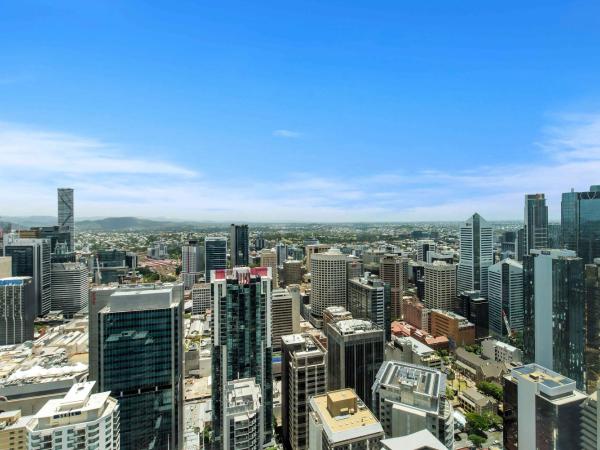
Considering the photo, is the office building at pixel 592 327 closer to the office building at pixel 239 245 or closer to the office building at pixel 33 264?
the office building at pixel 239 245

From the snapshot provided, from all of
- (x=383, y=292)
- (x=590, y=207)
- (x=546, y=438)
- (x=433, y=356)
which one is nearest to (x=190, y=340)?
(x=383, y=292)

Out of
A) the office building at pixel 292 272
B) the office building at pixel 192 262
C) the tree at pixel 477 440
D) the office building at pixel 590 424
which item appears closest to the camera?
the office building at pixel 590 424

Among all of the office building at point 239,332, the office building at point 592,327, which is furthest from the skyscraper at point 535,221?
the office building at point 239,332

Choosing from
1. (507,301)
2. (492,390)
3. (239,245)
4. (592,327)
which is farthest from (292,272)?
(592,327)

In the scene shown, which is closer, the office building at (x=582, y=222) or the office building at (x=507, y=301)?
the office building at (x=582, y=222)

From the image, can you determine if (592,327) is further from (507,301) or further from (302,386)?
(302,386)
